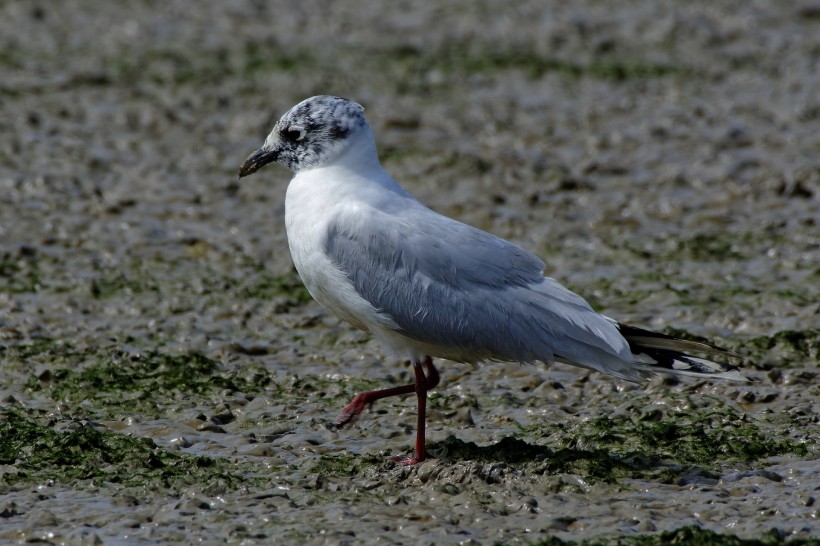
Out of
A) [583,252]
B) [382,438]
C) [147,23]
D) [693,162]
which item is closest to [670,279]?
[583,252]

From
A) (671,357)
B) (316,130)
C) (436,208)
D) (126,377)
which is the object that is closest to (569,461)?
(671,357)

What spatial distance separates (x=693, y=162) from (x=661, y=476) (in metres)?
5.17

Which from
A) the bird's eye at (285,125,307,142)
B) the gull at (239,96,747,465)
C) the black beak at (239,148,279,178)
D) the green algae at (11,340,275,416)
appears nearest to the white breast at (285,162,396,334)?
the gull at (239,96,747,465)

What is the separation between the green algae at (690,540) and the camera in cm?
504

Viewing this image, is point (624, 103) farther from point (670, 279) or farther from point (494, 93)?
point (670, 279)

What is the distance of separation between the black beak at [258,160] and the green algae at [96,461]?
152 cm

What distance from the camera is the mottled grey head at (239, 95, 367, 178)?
21.1 feet

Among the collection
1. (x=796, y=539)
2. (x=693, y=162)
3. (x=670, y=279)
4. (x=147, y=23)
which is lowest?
(x=796, y=539)

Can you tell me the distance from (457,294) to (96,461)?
183 cm

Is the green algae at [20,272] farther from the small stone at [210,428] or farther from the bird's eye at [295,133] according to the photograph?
the bird's eye at [295,133]

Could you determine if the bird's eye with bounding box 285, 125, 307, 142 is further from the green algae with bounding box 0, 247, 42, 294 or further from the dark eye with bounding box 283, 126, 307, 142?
the green algae with bounding box 0, 247, 42, 294

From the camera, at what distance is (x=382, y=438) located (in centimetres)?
648

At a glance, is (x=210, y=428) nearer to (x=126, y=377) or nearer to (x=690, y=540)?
(x=126, y=377)

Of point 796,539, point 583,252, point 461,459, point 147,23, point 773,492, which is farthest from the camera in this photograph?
point 147,23
